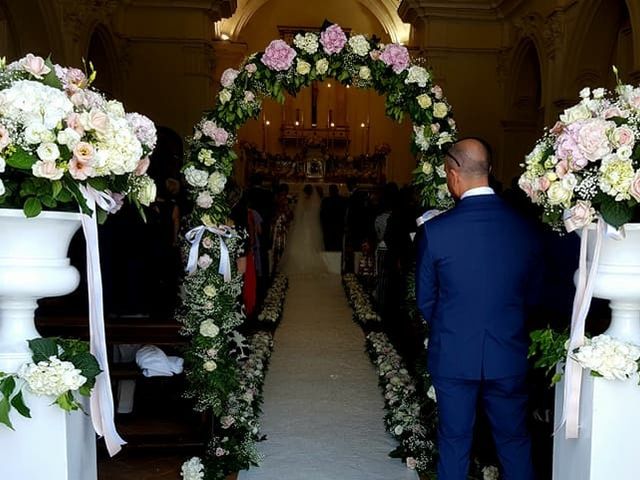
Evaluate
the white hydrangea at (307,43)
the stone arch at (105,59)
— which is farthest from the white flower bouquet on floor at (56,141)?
the stone arch at (105,59)

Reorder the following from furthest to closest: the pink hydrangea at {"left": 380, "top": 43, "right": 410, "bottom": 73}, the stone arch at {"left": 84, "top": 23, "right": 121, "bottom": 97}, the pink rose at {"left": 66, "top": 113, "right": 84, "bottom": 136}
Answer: the stone arch at {"left": 84, "top": 23, "right": 121, "bottom": 97}
the pink hydrangea at {"left": 380, "top": 43, "right": 410, "bottom": 73}
the pink rose at {"left": 66, "top": 113, "right": 84, "bottom": 136}

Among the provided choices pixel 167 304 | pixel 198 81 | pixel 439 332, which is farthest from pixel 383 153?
pixel 439 332

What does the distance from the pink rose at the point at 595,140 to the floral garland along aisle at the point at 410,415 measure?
2.24 metres

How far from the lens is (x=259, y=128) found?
75.9 ft

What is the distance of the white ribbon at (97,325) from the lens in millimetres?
2598

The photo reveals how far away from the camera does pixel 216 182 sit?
4.76 meters

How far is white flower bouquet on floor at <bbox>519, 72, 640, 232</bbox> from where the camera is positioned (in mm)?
2484

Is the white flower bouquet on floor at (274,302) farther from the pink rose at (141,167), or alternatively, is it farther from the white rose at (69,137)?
the white rose at (69,137)

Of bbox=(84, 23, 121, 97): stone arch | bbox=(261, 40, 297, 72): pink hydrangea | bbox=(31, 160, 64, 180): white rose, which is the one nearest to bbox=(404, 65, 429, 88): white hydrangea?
bbox=(261, 40, 297, 72): pink hydrangea

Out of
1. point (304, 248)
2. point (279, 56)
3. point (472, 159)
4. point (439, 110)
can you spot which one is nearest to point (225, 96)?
point (279, 56)

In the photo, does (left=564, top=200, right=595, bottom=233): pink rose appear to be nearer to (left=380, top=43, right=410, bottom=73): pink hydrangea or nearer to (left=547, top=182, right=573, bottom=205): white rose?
(left=547, top=182, right=573, bottom=205): white rose

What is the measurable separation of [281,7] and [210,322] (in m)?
20.6

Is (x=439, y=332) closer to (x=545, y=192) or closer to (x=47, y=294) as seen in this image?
(x=545, y=192)

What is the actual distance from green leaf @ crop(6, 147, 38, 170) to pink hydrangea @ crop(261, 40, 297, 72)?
263cm
